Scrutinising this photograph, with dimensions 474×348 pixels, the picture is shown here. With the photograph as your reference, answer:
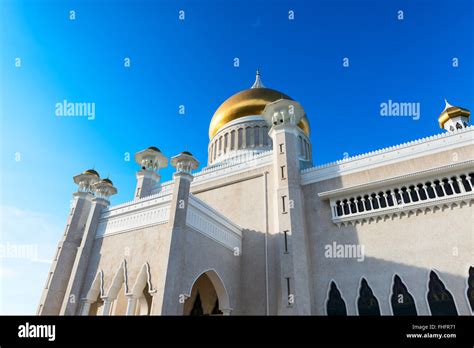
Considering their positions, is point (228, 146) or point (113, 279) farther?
point (228, 146)

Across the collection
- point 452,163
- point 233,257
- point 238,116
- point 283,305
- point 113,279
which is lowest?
point 283,305

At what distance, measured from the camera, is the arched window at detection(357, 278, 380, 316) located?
33.2ft

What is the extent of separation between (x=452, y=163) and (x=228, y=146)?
11.9 meters

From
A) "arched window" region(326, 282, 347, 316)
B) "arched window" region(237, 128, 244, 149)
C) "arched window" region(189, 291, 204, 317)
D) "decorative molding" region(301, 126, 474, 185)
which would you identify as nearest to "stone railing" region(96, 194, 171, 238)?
"arched window" region(189, 291, 204, 317)

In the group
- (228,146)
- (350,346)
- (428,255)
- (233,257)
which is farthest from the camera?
(228,146)

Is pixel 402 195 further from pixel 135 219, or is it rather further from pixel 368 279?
pixel 135 219

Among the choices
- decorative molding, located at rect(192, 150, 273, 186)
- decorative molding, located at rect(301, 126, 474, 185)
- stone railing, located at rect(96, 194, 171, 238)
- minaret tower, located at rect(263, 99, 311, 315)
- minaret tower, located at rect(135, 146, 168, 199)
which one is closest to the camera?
minaret tower, located at rect(263, 99, 311, 315)

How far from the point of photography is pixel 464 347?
3914mm

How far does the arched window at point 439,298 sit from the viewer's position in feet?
30.1

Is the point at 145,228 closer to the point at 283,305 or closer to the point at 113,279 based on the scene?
the point at 113,279

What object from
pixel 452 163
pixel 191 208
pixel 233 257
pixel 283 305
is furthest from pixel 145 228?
pixel 452 163

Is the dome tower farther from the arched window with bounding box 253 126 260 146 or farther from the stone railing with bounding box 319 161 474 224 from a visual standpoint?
the stone railing with bounding box 319 161 474 224

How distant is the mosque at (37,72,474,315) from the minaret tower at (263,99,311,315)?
0.05m

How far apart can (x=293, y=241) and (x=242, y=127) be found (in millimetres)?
9927
